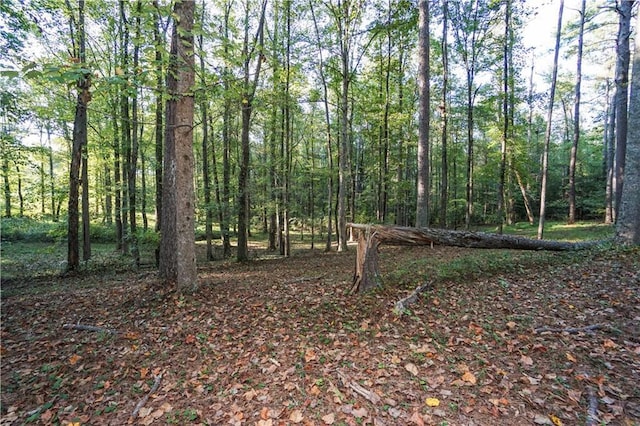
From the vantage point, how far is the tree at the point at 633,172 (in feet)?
23.3

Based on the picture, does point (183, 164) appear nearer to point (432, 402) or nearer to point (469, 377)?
point (432, 402)

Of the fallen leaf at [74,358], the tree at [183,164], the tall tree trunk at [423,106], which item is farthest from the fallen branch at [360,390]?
the tall tree trunk at [423,106]

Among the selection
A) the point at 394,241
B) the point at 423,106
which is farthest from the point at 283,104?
the point at 394,241

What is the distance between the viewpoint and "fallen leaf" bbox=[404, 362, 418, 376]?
3.17 meters

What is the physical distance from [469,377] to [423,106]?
27.7 ft

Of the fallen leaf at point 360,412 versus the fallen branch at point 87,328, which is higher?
the fallen leaf at point 360,412

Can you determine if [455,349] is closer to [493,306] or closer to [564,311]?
[493,306]

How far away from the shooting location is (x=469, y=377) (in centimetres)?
301

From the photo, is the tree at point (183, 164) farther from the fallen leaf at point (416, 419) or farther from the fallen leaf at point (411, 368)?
the fallen leaf at point (416, 419)

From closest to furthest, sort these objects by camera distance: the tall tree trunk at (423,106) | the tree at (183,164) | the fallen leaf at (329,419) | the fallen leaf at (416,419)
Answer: the fallen leaf at (416,419) → the fallen leaf at (329,419) → the tree at (183,164) → the tall tree trunk at (423,106)

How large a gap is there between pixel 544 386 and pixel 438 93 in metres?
20.8

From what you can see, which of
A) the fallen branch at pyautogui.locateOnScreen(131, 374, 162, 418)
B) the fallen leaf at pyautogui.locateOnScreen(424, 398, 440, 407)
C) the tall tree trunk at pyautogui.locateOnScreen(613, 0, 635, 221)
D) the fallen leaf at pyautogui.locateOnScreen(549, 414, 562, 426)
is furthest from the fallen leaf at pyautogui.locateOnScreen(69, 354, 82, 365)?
the tall tree trunk at pyautogui.locateOnScreen(613, 0, 635, 221)

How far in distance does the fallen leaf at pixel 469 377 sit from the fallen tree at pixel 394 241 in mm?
2621

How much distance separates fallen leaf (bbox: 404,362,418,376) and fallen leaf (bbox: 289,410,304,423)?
1277mm
